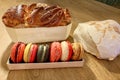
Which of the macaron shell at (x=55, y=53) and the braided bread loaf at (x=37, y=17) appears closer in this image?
the macaron shell at (x=55, y=53)

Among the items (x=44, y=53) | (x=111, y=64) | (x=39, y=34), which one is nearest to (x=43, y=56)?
(x=44, y=53)

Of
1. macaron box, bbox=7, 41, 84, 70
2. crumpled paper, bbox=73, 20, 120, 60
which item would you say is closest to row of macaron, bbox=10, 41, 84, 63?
macaron box, bbox=7, 41, 84, 70

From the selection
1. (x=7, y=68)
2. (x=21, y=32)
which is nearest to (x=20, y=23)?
(x=21, y=32)

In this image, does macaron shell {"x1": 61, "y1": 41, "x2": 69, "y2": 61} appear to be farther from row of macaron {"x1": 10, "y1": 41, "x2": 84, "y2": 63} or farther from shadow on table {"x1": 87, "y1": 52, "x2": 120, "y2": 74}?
shadow on table {"x1": 87, "y1": 52, "x2": 120, "y2": 74}

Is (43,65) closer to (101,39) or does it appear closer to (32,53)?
(32,53)

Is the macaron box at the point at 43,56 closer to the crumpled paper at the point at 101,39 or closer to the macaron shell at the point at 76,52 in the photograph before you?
the macaron shell at the point at 76,52

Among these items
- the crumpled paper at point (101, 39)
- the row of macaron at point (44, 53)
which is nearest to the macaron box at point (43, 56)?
the row of macaron at point (44, 53)
